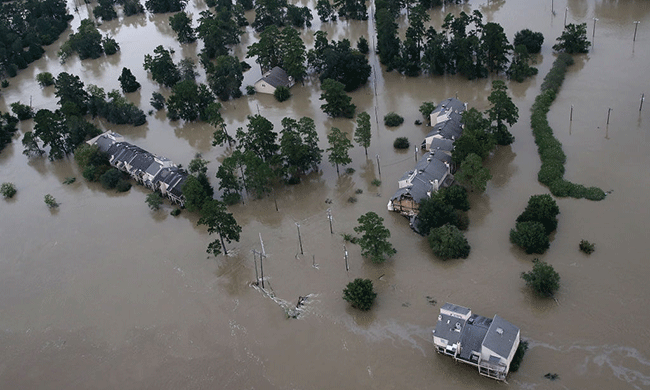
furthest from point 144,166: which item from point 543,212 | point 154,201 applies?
point 543,212

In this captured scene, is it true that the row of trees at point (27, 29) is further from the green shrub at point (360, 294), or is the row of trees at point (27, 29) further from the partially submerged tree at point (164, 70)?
the green shrub at point (360, 294)

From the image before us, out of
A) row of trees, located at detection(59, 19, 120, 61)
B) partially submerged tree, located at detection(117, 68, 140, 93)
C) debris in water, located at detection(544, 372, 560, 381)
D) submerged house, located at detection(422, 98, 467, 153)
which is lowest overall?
debris in water, located at detection(544, 372, 560, 381)

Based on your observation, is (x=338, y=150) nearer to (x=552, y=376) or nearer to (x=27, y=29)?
(x=552, y=376)

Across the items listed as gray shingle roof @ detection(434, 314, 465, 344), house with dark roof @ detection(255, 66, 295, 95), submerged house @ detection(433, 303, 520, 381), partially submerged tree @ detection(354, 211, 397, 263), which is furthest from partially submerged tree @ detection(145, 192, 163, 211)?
gray shingle roof @ detection(434, 314, 465, 344)

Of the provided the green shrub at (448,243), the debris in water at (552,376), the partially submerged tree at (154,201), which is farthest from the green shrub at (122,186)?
the debris in water at (552,376)

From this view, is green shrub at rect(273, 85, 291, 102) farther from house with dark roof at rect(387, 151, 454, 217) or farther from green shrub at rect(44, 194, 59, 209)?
green shrub at rect(44, 194, 59, 209)

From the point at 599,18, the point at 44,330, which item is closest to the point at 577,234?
the point at 44,330

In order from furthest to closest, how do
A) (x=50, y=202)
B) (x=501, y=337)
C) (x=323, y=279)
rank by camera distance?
1. (x=50, y=202)
2. (x=323, y=279)
3. (x=501, y=337)
